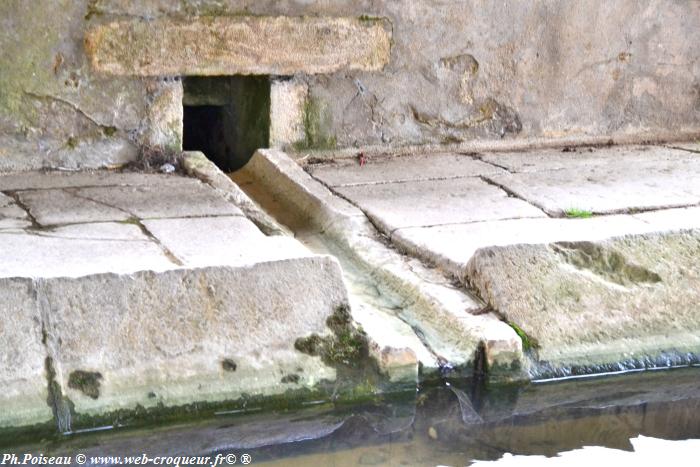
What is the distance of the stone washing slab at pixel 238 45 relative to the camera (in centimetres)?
393

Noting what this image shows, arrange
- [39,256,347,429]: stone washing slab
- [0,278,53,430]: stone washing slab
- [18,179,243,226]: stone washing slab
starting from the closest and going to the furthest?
[0,278,53,430]: stone washing slab, [39,256,347,429]: stone washing slab, [18,179,243,226]: stone washing slab

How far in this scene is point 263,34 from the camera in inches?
162

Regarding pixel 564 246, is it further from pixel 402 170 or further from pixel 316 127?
pixel 316 127

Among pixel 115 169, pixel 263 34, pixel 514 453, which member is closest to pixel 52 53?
pixel 115 169

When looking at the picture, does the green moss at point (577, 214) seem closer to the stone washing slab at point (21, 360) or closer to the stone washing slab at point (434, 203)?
the stone washing slab at point (434, 203)

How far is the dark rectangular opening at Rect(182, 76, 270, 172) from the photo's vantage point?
439cm

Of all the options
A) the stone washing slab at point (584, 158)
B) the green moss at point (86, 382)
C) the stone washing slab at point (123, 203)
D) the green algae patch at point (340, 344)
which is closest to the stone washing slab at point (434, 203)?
the stone washing slab at point (584, 158)

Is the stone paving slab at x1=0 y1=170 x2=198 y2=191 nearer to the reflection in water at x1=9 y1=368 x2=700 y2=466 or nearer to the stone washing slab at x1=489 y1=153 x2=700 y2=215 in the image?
the stone washing slab at x1=489 y1=153 x2=700 y2=215

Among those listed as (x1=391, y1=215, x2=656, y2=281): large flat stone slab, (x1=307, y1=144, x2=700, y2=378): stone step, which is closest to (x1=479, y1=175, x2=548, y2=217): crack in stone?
(x1=307, y1=144, x2=700, y2=378): stone step

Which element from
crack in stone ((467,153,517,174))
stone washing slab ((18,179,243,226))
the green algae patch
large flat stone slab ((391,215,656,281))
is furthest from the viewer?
crack in stone ((467,153,517,174))

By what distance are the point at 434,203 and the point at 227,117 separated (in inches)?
55.2

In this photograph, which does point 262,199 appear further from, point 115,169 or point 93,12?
point 93,12

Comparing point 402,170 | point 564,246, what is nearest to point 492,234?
point 564,246

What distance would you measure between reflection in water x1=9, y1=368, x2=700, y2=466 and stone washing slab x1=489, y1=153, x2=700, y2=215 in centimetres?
98
